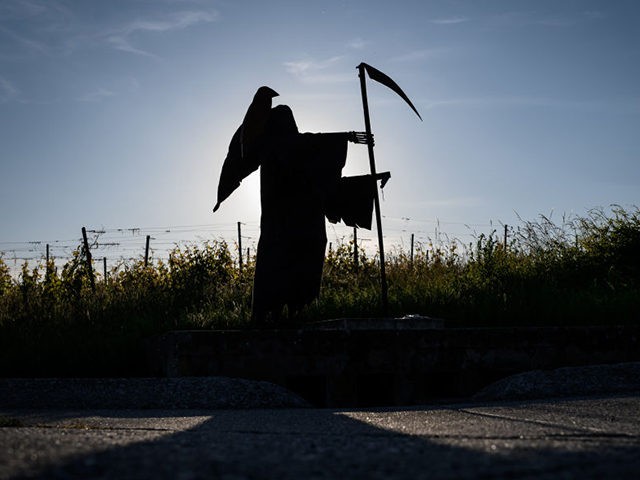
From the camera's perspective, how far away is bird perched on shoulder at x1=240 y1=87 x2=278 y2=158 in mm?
6977

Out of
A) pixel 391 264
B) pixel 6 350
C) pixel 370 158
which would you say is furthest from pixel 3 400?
pixel 391 264

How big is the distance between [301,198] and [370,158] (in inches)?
32.1

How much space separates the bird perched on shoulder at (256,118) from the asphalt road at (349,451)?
3.80 m

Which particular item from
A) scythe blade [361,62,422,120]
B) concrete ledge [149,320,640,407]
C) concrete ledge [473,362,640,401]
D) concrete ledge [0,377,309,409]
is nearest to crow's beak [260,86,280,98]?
scythe blade [361,62,422,120]

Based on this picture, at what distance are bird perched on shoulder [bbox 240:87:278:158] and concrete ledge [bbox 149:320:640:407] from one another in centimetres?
195

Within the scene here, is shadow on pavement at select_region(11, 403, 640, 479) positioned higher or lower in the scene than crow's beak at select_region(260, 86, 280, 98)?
lower

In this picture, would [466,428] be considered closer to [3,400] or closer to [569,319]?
[3,400]

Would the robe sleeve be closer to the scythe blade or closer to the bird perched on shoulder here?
the bird perched on shoulder

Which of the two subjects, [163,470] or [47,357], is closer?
[163,470]

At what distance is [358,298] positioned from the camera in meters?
8.61

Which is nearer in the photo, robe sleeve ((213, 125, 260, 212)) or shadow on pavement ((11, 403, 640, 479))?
shadow on pavement ((11, 403, 640, 479))

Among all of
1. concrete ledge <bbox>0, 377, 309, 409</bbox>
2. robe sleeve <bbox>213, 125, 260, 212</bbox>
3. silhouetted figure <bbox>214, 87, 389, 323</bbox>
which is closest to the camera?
concrete ledge <bbox>0, 377, 309, 409</bbox>

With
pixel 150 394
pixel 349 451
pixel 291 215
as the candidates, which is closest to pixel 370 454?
pixel 349 451

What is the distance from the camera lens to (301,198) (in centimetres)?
702
